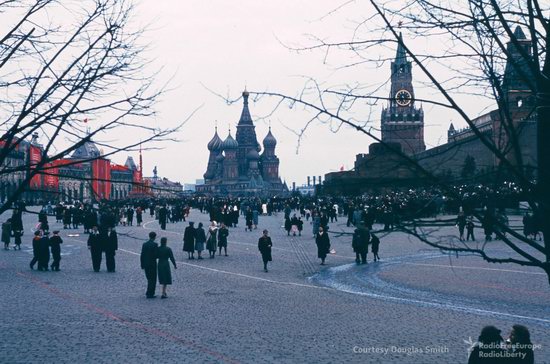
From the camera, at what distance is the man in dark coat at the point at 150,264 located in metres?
15.9

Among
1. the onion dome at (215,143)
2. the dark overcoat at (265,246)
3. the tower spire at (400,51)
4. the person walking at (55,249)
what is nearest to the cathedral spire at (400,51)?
the tower spire at (400,51)

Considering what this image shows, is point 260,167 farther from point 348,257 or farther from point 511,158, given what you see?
point 511,158

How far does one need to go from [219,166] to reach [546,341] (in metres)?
174

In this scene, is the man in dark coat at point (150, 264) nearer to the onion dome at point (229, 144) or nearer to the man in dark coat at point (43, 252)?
the man in dark coat at point (43, 252)

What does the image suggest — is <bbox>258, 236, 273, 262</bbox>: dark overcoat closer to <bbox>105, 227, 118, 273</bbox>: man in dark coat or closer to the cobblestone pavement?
the cobblestone pavement

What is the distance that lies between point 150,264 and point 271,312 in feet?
12.0

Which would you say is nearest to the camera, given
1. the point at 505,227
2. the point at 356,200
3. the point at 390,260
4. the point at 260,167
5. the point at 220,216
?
the point at 505,227

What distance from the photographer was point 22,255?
89.4 ft

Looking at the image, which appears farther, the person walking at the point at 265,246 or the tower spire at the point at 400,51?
the person walking at the point at 265,246

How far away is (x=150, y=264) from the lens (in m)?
16.2

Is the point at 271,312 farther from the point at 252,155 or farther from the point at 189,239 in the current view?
the point at 252,155

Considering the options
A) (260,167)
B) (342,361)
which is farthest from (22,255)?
(260,167)

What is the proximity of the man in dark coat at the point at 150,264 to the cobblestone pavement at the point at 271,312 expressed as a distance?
516 mm

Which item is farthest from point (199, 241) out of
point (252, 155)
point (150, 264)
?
point (252, 155)
